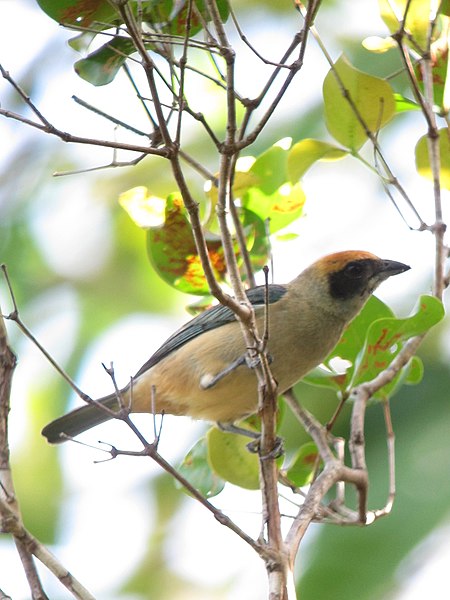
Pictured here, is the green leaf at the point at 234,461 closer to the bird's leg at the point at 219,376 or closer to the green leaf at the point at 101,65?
the bird's leg at the point at 219,376

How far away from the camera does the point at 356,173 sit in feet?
22.2

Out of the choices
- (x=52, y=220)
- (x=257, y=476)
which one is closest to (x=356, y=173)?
(x=52, y=220)

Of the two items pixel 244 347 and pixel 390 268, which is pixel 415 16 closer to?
pixel 390 268

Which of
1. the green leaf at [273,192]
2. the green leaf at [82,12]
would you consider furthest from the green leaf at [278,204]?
the green leaf at [82,12]

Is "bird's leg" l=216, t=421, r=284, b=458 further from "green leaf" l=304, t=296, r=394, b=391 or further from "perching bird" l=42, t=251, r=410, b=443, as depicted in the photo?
"green leaf" l=304, t=296, r=394, b=391

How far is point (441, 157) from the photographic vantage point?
3605 mm

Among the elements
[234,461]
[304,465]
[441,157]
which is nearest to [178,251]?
[234,461]

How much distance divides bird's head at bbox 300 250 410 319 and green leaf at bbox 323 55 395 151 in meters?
0.92

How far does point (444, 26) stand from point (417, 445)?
1.65 m

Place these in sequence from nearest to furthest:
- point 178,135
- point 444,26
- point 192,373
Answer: point 178,135
point 444,26
point 192,373

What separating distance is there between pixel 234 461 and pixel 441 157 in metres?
1.40

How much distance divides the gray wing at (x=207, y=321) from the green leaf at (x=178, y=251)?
29cm

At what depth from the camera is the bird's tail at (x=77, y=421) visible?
14.7 ft

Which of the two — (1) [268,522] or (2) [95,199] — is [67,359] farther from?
(1) [268,522]
